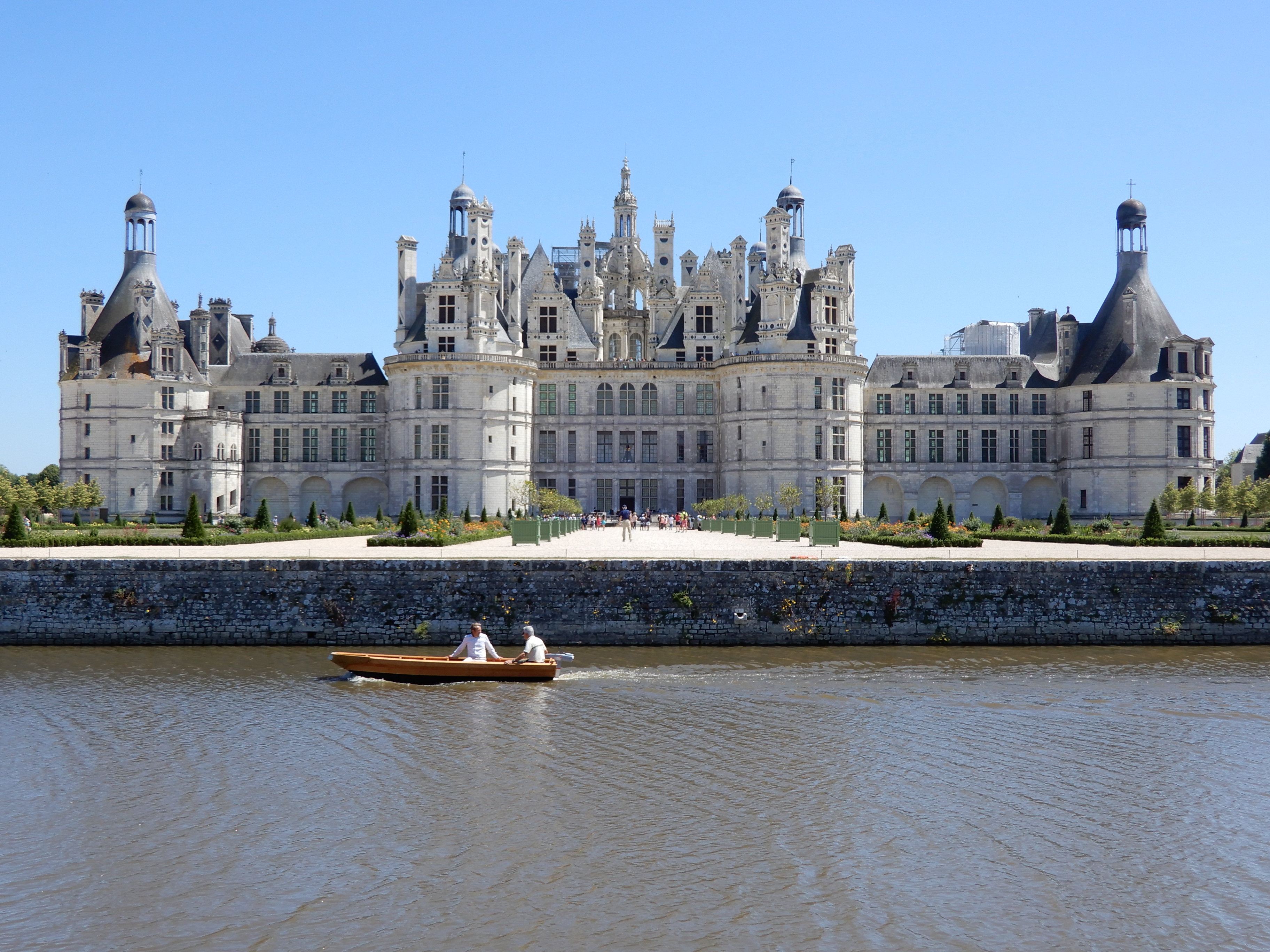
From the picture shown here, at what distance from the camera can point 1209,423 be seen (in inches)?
2830

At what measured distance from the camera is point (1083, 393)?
244 ft

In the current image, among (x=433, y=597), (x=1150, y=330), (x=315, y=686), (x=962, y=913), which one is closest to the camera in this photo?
(x=962, y=913)

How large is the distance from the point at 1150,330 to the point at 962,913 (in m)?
66.7

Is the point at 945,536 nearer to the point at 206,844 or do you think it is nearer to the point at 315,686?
the point at 315,686

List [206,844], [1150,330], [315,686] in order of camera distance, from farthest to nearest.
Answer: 1. [1150,330]
2. [315,686]
3. [206,844]

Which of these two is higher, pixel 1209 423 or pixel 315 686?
pixel 1209 423

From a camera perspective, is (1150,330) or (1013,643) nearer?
(1013,643)

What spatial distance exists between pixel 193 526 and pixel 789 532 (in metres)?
25.3

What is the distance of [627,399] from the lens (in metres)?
76.6

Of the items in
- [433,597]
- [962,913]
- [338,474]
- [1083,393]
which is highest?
[1083,393]

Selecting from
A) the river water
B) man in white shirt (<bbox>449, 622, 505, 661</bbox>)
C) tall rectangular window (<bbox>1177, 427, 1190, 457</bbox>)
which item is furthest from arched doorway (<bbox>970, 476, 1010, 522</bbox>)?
man in white shirt (<bbox>449, 622, 505, 661</bbox>)

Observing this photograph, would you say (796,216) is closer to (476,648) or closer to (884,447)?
(884,447)

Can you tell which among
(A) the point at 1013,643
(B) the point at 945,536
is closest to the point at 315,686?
(A) the point at 1013,643

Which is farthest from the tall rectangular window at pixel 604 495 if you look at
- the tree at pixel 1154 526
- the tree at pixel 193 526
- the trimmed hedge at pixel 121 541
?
the tree at pixel 1154 526
